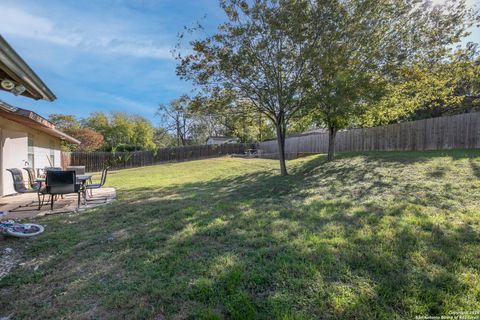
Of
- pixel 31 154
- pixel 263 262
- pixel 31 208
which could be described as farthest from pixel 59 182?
pixel 31 154

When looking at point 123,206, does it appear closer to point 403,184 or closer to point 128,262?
point 128,262

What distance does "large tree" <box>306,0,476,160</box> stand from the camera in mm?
7656

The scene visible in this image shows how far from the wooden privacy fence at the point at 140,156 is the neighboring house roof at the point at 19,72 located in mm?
16776

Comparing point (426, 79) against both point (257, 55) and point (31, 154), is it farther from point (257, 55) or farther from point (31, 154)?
point (31, 154)

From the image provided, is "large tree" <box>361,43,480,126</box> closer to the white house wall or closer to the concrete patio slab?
the concrete patio slab

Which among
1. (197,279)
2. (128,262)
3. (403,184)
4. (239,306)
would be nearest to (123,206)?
(128,262)

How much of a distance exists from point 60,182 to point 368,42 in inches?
397

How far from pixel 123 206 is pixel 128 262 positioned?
3442 millimetres

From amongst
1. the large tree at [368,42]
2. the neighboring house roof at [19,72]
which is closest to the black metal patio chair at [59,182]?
the neighboring house roof at [19,72]

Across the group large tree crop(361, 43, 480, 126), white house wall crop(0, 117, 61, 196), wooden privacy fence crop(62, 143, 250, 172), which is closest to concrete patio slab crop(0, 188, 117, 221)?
white house wall crop(0, 117, 61, 196)

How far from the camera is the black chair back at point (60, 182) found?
5.56m

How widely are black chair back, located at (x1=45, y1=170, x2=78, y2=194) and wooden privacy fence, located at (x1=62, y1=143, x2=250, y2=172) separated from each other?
1378cm

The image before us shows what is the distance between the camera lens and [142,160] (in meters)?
23.4

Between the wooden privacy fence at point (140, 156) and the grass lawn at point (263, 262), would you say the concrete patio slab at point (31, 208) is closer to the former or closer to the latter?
the grass lawn at point (263, 262)
